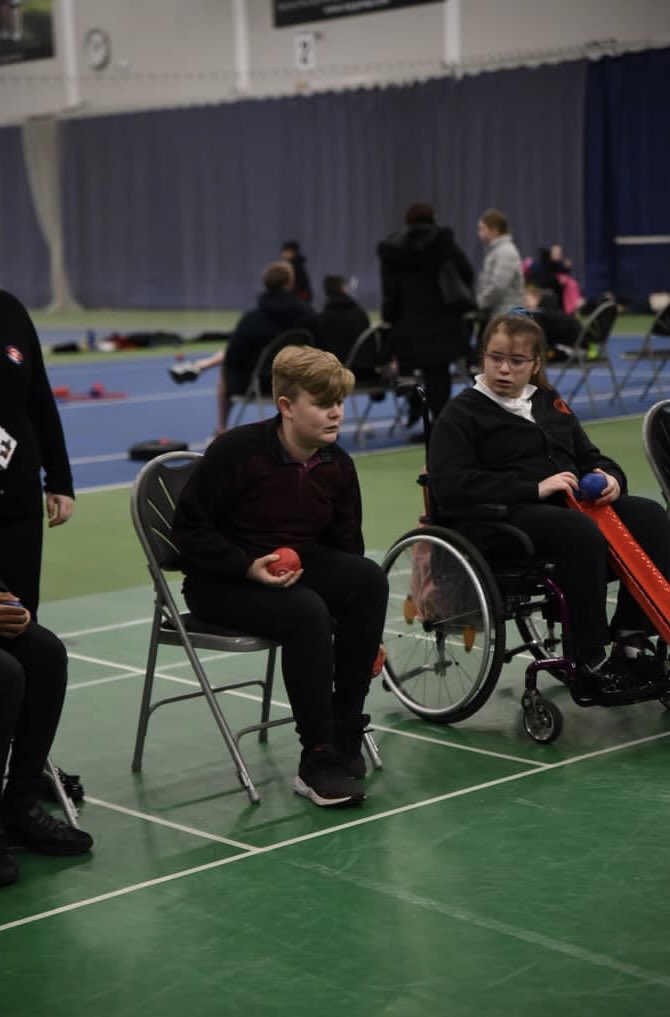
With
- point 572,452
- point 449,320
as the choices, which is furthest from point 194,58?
point 572,452

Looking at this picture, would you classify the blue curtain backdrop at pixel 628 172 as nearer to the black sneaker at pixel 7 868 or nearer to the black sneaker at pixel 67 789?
the black sneaker at pixel 67 789

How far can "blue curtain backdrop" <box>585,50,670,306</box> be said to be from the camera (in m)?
19.2

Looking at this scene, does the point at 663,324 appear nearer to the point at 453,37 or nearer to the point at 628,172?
the point at 628,172

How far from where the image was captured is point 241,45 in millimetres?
23656

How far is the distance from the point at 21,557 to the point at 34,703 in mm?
354

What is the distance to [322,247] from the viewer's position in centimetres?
2347

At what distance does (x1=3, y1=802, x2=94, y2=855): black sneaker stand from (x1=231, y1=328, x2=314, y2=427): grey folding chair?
19.0 feet

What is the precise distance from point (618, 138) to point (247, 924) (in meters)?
17.8

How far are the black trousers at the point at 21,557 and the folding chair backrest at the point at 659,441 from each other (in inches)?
73.1

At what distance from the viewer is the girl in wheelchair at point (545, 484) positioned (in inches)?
162

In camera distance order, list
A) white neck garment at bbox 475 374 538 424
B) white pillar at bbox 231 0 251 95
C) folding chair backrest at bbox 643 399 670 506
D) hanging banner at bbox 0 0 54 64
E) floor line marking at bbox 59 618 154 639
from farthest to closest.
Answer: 1. hanging banner at bbox 0 0 54 64
2. white pillar at bbox 231 0 251 95
3. floor line marking at bbox 59 618 154 639
4. folding chair backrest at bbox 643 399 670 506
5. white neck garment at bbox 475 374 538 424

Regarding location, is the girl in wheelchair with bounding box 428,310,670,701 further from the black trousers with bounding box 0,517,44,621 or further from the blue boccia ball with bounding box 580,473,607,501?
the black trousers with bounding box 0,517,44,621

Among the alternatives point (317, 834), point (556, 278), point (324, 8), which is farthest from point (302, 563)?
point (324, 8)

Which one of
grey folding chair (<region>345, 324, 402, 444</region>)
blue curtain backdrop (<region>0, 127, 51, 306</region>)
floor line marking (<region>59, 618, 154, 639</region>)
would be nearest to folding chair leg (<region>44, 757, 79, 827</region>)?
floor line marking (<region>59, 618, 154, 639</region>)
